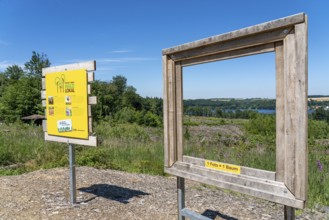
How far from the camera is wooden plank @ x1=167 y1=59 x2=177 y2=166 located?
3.49 meters

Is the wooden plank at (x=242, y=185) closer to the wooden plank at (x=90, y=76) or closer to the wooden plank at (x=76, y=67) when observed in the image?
the wooden plank at (x=90, y=76)

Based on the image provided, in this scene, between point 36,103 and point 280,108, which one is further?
point 36,103

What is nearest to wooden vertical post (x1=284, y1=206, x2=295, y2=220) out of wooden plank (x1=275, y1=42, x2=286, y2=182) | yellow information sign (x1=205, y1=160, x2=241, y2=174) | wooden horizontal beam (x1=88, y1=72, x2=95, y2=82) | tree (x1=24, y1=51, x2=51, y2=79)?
wooden plank (x1=275, y1=42, x2=286, y2=182)

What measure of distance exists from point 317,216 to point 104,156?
17.2ft

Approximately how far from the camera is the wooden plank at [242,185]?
243 cm

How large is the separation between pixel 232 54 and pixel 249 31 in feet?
1.04

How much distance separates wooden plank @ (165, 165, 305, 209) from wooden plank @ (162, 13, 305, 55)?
126 centimetres

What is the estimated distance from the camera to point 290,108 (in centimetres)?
236

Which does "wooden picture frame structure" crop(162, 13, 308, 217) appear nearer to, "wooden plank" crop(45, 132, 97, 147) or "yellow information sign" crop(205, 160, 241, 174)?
"yellow information sign" crop(205, 160, 241, 174)

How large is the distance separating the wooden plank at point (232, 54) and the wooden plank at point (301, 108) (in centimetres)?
29

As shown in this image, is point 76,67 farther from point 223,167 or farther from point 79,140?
point 223,167

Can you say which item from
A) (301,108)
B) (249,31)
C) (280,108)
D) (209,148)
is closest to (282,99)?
(280,108)

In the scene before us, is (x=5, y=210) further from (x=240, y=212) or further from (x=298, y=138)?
(x=298, y=138)

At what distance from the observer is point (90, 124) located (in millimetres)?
4672
